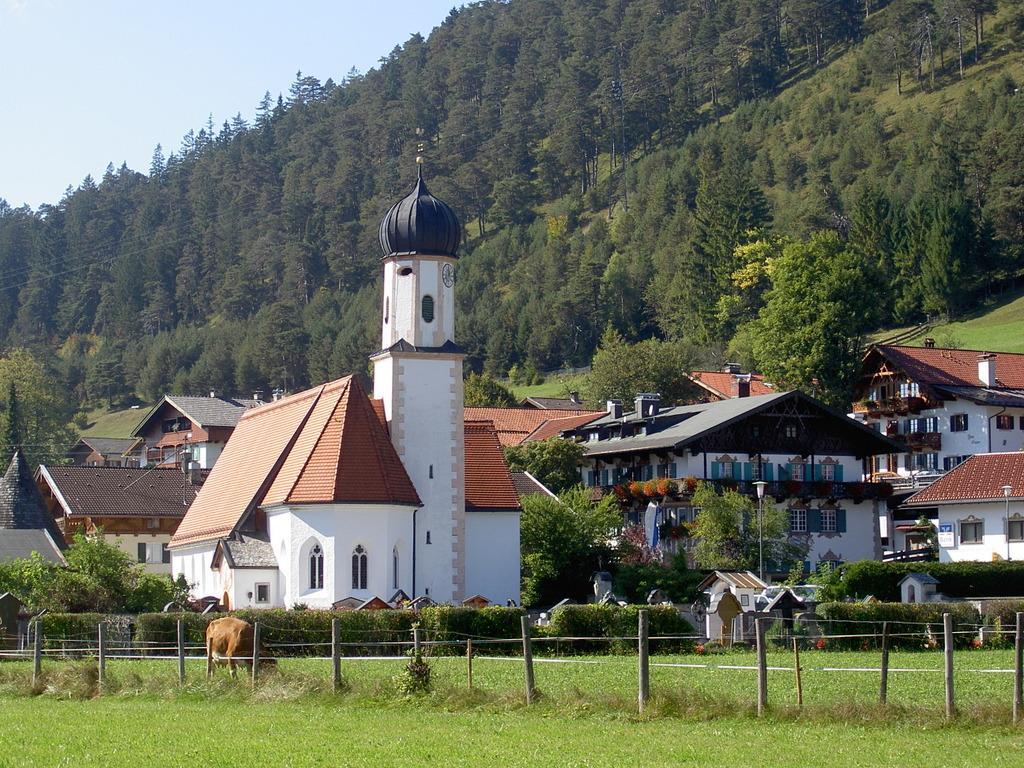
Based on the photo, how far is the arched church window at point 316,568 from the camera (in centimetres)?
5094

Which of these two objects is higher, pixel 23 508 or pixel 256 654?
pixel 23 508

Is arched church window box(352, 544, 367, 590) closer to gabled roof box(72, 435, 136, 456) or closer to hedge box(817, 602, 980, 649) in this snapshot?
hedge box(817, 602, 980, 649)

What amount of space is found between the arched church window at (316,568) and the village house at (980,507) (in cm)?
2270

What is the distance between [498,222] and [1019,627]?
177 metres

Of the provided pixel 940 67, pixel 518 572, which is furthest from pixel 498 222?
pixel 518 572

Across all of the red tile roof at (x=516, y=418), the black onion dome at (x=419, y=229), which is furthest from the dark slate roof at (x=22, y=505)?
the red tile roof at (x=516, y=418)

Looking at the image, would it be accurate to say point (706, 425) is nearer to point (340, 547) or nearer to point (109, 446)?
point (340, 547)

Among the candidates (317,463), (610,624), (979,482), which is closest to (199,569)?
(317,463)

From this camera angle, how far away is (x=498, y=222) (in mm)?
196500

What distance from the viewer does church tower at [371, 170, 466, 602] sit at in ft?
173

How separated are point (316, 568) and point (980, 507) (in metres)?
24.5

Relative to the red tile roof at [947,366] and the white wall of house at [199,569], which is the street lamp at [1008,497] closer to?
the red tile roof at [947,366]

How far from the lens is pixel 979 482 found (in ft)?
198

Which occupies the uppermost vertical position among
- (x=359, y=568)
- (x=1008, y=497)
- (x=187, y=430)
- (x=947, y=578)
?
(x=187, y=430)
